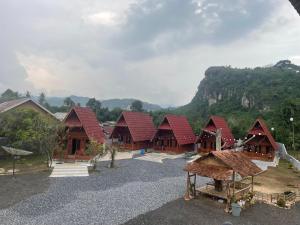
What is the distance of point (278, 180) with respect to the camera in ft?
73.1

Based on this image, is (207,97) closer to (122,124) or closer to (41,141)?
(122,124)

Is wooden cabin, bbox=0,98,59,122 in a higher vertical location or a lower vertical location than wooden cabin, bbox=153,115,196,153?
higher

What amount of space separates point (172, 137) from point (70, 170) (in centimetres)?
1533

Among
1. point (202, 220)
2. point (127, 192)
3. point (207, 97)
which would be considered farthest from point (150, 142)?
point (207, 97)

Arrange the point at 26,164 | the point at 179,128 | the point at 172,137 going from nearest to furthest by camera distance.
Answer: the point at 26,164 < the point at 172,137 < the point at 179,128

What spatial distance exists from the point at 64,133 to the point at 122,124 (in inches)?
345

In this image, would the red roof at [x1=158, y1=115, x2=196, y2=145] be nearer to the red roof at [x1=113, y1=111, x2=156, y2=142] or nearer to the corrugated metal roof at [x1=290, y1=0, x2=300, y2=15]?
the red roof at [x1=113, y1=111, x2=156, y2=142]

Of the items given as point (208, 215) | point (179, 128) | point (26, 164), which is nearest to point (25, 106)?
point (26, 164)

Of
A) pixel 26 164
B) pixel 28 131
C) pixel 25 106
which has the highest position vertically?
pixel 25 106

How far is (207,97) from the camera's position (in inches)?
4129

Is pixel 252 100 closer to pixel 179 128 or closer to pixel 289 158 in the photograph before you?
pixel 289 158

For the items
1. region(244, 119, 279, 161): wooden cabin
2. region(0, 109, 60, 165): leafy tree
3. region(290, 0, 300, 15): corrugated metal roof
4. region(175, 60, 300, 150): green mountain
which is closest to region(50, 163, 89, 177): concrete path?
region(0, 109, 60, 165): leafy tree

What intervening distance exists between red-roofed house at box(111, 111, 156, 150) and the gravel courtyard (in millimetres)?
10835

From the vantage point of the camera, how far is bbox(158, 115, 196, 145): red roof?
3482 cm
